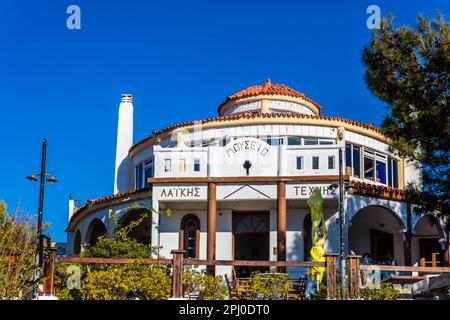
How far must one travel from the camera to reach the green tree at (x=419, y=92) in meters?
19.6

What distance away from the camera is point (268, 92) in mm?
32406

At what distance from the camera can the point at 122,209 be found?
2959cm

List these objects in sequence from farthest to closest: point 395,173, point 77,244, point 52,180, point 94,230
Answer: point 77,244 < point 94,230 < point 395,173 < point 52,180

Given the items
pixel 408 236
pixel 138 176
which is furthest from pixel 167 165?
pixel 408 236

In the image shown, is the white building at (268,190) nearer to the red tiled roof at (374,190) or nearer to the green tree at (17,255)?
the red tiled roof at (374,190)

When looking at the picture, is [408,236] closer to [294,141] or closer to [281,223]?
[281,223]

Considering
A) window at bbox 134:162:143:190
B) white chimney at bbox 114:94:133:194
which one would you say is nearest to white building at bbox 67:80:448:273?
window at bbox 134:162:143:190

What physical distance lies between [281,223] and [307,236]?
1705 mm

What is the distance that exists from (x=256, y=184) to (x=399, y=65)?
765cm

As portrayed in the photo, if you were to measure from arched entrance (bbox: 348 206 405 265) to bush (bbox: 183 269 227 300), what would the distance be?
36.3 feet

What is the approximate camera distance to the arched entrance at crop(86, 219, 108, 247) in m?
32.6
